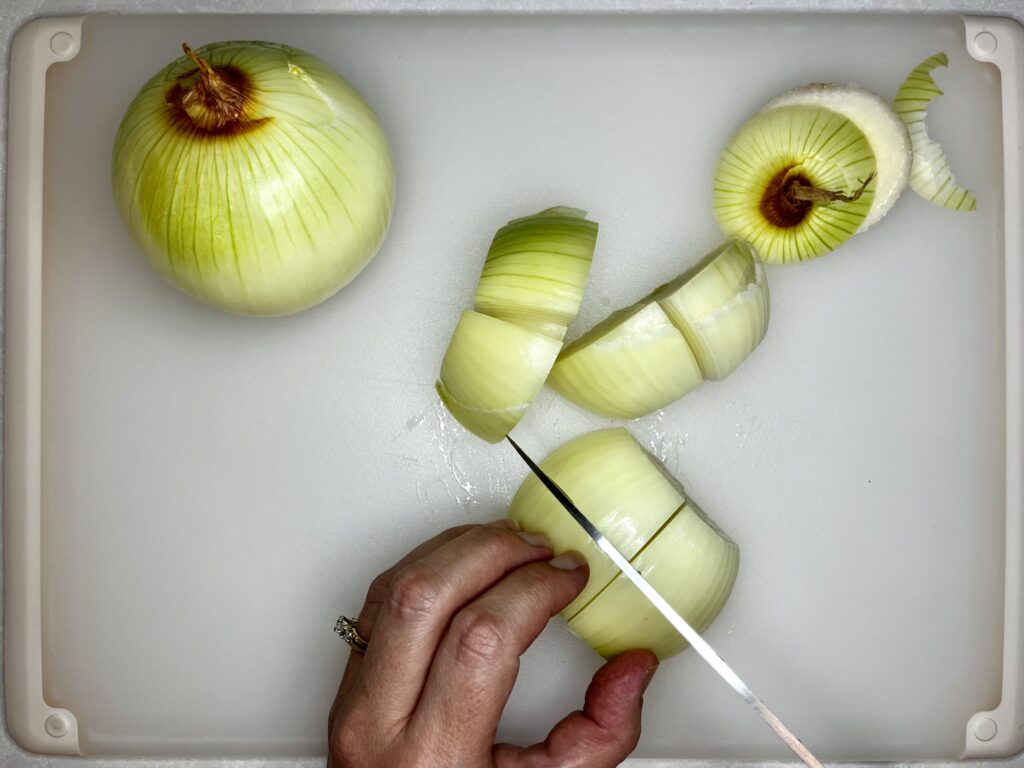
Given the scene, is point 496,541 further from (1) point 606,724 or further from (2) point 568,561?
(1) point 606,724

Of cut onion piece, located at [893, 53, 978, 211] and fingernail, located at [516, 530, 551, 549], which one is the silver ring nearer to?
fingernail, located at [516, 530, 551, 549]

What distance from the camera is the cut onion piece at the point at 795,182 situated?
3.92 feet

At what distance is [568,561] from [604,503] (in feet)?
0.25

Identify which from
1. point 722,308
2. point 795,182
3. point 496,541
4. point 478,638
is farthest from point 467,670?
point 795,182

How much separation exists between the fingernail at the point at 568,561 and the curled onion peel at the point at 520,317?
16 centimetres

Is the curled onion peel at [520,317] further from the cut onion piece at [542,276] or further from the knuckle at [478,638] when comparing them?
the knuckle at [478,638]

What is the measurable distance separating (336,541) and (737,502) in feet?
1.73

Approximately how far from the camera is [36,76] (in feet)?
4.32

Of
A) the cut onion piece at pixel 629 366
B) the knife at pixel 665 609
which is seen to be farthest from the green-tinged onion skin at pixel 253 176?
the knife at pixel 665 609

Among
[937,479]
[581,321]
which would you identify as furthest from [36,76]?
[937,479]

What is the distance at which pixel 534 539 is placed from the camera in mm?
1132

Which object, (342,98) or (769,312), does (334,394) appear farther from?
(769,312)

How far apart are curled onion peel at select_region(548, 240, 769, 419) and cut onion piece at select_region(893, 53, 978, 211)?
25cm

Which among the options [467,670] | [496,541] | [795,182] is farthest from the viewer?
[795,182]
